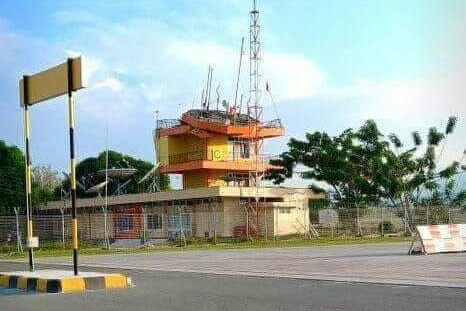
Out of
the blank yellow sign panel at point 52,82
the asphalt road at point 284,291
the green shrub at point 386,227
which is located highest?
the blank yellow sign panel at point 52,82

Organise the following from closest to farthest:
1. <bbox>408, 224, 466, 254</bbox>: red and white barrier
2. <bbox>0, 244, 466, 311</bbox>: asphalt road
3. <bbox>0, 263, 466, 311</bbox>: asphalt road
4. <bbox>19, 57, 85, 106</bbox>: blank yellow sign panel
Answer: <bbox>0, 263, 466, 311</bbox>: asphalt road → <bbox>0, 244, 466, 311</bbox>: asphalt road → <bbox>19, 57, 85, 106</bbox>: blank yellow sign panel → <bbox>408, 224, 466, 254</bbox>: red and white barrier

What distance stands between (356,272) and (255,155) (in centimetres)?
4219

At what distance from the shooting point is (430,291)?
36.8ft

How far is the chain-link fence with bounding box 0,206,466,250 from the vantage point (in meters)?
38.9

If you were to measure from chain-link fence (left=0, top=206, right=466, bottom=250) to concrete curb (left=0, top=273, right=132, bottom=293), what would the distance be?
23429 millimetres

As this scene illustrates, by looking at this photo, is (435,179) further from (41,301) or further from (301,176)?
(41,301)

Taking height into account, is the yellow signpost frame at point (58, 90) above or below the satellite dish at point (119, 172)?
below

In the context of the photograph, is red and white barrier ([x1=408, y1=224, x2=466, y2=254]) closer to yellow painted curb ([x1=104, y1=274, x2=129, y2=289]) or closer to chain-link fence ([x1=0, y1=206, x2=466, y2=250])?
yellow painted curb ([x1=104, y1=274, x2=129, y2=289])

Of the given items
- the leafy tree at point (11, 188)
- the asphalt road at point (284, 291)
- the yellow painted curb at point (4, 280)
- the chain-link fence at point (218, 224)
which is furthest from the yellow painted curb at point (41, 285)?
the leafy tree at point (11, 188)

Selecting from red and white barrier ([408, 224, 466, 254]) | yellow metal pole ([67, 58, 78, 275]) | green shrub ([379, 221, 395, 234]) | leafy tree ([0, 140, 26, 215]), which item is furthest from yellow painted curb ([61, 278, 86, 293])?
leafy tree ([0, 140, 26, 215])

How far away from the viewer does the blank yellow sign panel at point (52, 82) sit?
1377cm

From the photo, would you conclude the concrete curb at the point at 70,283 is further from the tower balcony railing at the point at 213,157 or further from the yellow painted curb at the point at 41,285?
the tower balcony railing at the point at 213,157

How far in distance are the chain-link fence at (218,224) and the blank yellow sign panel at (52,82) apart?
21920mm

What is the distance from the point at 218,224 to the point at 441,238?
2832cm
